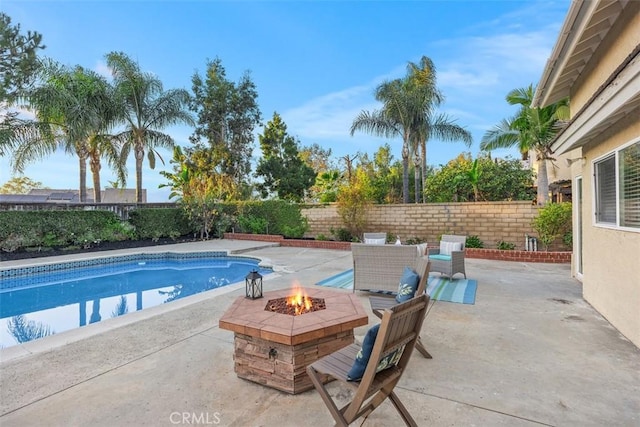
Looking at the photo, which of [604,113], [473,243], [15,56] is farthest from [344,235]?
[15,56]

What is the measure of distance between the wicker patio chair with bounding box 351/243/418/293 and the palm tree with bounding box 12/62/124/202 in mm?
13495

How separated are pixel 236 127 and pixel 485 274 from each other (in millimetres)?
20574

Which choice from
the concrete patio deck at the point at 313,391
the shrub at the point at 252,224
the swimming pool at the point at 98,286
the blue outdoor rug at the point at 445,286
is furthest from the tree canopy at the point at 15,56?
the blue outdoor rug at the point at 445,286

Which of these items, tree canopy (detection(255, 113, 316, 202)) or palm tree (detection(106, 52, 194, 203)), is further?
tree canopy (detection(255, 113, 316, 202))

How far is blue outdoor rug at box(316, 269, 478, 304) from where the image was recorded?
5602 millimetres

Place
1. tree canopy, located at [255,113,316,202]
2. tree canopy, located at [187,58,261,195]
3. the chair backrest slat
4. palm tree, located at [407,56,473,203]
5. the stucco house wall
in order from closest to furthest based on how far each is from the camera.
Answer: the chair backrest slat, the stucco house wall, palm tree, located at [407,56,473,203], tree canopy, located at [187,58,261,195], tree canopy, located at [255,113,316,202]

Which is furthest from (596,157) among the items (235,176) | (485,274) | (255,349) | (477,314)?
→ (235,176)

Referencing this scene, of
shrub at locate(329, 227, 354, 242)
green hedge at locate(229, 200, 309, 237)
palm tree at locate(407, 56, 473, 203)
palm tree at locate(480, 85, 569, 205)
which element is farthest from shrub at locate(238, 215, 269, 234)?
palm tree at locate(480, 85, 569, 205)

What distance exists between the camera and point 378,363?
1.91 metres

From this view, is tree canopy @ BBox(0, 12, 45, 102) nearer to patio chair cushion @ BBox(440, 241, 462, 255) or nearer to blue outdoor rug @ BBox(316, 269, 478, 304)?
blue outdoor rug @ BBox(316, 269, 478, 304)

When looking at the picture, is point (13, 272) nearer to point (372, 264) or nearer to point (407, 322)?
point (372, 264)

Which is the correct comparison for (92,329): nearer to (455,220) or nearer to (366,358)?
(366,358)

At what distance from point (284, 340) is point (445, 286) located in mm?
4705

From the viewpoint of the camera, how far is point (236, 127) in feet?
78.7
